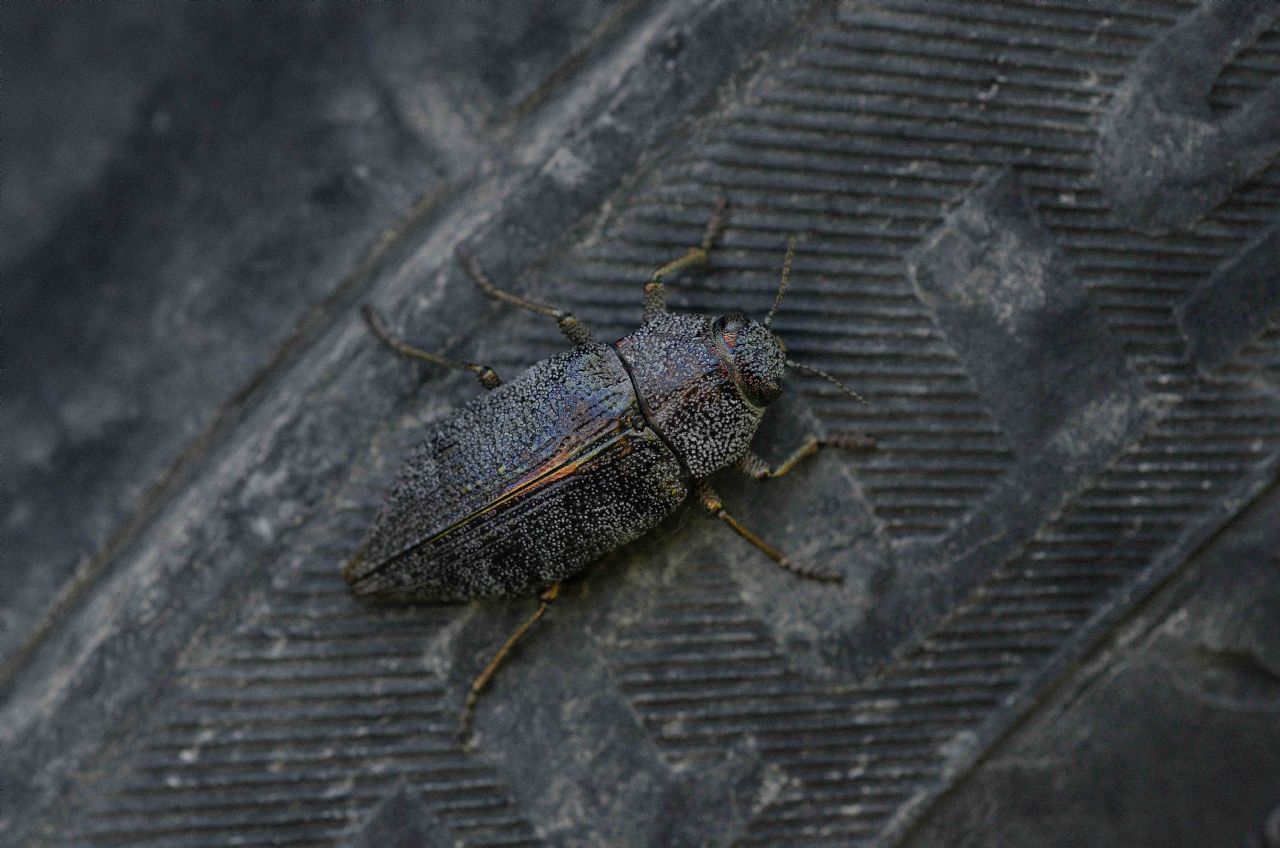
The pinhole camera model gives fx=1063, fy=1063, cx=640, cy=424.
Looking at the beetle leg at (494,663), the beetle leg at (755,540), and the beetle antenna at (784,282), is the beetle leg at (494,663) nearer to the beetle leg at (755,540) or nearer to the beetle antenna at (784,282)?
the beetle leg at (755,540)

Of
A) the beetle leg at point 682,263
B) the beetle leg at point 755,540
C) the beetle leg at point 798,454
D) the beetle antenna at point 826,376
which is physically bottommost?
the beetle leg at point 755,540

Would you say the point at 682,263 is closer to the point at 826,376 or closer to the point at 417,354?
the point at 826,376

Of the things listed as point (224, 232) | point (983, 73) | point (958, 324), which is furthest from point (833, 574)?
point (224, 232)

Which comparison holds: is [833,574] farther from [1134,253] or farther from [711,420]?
[1134,253]

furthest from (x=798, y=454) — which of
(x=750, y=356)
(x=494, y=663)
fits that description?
(x=494, y=663)

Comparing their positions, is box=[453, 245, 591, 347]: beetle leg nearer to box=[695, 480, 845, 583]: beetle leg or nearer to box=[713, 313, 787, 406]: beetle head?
box=[713, 313, 787, 406]: beetle head

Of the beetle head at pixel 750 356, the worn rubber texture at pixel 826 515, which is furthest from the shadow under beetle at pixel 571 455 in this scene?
the worn rubber texture at pixel 826 515
